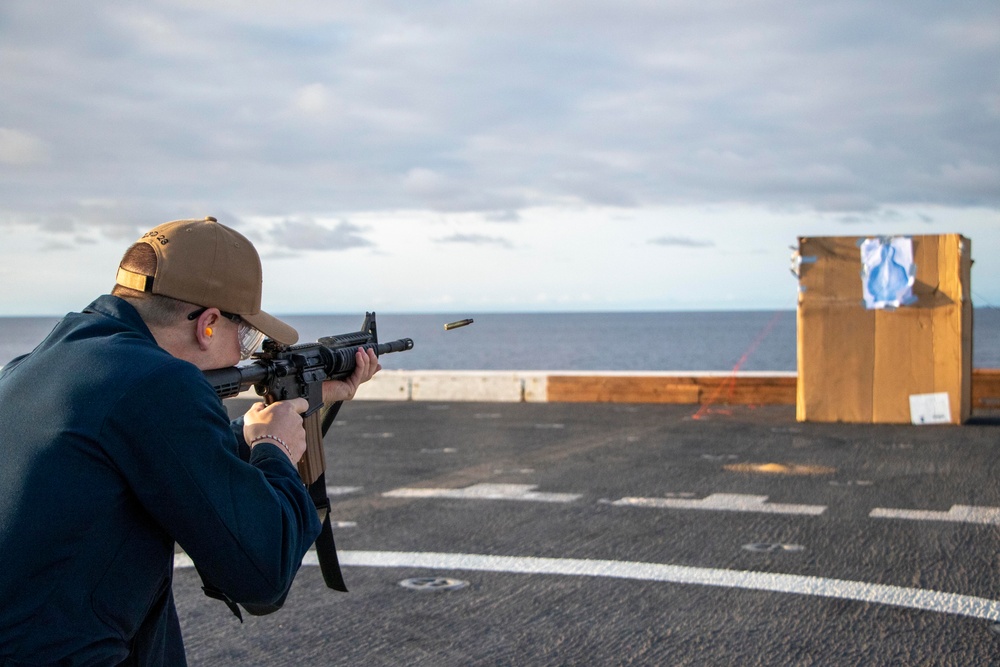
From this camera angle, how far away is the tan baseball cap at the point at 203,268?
2.62 meters

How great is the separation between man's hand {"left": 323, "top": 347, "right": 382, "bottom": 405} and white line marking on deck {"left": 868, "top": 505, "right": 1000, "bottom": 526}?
5.02 meters

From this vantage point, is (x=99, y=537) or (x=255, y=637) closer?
(x=99, y=537)

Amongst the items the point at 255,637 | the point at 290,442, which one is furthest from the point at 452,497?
the point at 290,442

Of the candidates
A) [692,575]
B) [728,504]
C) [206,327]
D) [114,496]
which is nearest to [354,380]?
[206,327]

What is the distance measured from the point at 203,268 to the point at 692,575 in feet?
13.3

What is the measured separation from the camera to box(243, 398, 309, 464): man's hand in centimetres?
278

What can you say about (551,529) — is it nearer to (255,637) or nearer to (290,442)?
(255,637)

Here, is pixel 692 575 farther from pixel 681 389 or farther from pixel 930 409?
pixel 681 389

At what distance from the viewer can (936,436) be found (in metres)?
11.5

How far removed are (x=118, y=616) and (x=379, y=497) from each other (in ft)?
19.9

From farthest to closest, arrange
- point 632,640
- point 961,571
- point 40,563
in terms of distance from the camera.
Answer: point 961,571 → point 632,640 → point 40,563

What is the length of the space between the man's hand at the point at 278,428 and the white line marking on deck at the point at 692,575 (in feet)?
11.1

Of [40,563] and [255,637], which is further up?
[40,563]

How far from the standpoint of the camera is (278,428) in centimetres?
281
